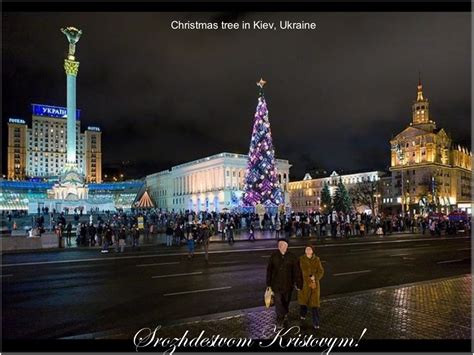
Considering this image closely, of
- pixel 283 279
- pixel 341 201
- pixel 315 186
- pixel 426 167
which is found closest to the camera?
pixel 283 279

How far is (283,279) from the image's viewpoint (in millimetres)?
8047

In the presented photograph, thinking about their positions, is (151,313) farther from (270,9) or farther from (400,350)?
(270,9)

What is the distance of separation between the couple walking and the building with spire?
10403 cm

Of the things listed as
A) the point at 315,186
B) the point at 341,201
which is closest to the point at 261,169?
the point at 341,201

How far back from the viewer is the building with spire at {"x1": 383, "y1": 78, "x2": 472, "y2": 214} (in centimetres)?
11169

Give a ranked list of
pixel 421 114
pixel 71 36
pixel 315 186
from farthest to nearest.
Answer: pixel 315 186 < pixel 421 114 < pixel 71 36

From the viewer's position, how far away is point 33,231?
30.4 m

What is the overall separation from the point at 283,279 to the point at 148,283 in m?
6.91

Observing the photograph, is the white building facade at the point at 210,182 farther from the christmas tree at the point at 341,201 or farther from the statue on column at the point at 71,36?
the statue on column at the point at 71,36

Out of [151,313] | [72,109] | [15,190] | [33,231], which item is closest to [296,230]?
[33,231]

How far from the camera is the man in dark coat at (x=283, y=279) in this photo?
26.4ft

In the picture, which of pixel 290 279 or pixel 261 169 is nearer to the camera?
pixel 290 279

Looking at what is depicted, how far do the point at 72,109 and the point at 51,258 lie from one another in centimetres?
5841

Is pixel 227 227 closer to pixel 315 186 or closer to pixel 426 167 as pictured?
pixel 426 167
